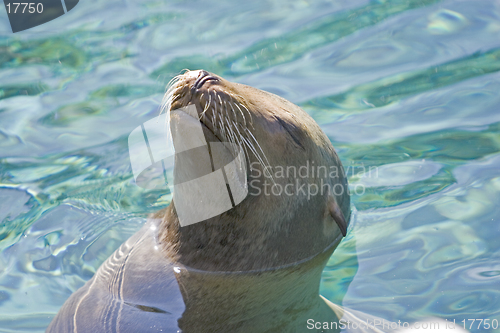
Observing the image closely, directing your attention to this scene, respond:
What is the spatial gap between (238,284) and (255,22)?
4.75 metres

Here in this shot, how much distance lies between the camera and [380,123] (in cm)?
567

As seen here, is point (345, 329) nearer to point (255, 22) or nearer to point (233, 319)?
point (233, 319)

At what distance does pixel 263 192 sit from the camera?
342cm

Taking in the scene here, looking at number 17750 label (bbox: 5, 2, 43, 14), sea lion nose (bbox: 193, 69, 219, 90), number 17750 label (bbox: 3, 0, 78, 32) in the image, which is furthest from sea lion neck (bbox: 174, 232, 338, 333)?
number 17750 label (bbox: 5, 2, 43, 14)

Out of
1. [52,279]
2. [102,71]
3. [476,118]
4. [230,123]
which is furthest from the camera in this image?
[102,71]

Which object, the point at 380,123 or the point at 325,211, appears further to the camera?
the point at 380,123

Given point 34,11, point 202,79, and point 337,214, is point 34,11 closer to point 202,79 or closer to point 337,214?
point 202,79

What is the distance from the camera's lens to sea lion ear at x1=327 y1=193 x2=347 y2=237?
362cm

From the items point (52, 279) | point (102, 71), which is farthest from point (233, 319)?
point (102, 71)

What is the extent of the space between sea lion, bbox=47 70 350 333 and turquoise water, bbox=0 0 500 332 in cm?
50

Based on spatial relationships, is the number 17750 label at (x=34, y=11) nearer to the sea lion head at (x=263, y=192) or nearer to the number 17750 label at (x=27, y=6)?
the number 17750 label at (x=27, y=6)

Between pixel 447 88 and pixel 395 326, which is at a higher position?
pixel 447 88

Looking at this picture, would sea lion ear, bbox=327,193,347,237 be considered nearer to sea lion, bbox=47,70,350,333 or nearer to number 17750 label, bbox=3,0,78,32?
sea lion, bbox=47,70,350,333

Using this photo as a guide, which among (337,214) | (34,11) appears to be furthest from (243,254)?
(34,11)
